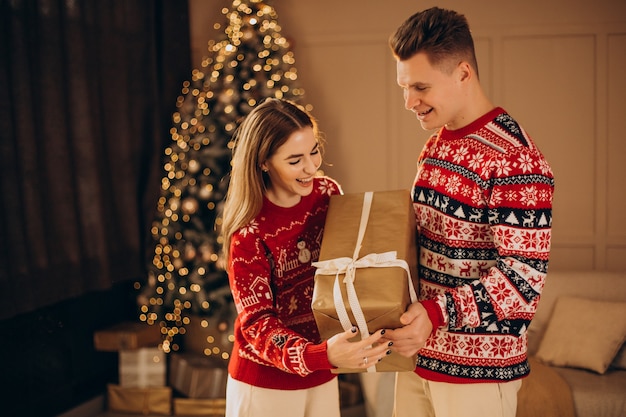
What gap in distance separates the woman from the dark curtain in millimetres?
1816

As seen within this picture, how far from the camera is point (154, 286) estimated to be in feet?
12.9

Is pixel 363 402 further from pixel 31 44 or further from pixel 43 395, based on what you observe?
pixel 31 44

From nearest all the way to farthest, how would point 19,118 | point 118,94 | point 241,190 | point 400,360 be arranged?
point 400,360 → point 241,190 → point 19,118 → point 118,94

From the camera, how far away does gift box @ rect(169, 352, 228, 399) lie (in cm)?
389

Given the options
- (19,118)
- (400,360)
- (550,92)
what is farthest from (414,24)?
(550,92)

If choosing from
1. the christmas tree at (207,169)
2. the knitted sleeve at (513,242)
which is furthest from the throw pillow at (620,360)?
the knitted sleeve at (513,242)

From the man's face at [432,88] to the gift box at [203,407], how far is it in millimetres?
2684

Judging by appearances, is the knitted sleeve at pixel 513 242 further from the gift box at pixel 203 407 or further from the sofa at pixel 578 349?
the gift box at pixel 203 407

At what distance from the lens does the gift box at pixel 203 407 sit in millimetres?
3865

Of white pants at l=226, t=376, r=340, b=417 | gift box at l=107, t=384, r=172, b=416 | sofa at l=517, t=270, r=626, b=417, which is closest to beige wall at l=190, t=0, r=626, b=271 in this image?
sofa at l=517, t=270, r=626, b=417

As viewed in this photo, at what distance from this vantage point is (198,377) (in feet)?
12.8

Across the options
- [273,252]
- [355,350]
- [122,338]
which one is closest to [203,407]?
[122,338]

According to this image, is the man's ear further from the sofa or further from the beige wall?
the beige wall

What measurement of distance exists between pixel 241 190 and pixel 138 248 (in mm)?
2549
